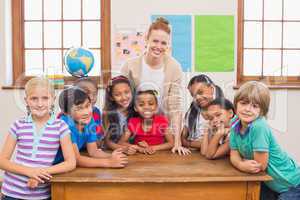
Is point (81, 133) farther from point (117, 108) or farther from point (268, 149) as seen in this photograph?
point (268, 149)

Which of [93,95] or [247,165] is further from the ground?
[93,95]

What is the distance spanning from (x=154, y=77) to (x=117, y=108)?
33 centimetres

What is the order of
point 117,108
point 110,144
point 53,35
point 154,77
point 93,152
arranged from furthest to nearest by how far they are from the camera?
point 53,35 < point 154,77 < point 117,108 < point 110,144 < point 93,152

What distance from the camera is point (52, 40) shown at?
406cm

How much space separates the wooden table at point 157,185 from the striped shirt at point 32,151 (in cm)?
14

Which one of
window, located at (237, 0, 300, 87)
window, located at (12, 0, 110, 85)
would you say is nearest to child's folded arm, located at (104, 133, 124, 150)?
window, located at (12, 0, 110, 85)

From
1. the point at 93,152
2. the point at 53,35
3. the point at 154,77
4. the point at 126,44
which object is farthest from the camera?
the point at 53,35

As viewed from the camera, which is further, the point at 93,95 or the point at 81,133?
the point at 93,95

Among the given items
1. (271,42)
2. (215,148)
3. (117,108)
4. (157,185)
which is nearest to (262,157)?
(215,148)

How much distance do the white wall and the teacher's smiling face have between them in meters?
1.41

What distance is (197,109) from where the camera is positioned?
2.31 meters

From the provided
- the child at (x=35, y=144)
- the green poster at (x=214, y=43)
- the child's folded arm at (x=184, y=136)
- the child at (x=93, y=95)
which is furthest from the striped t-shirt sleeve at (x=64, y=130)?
the green poster at (x=214, y=43)

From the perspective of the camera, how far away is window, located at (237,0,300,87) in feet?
13.3

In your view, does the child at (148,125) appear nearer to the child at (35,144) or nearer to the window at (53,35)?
the child at (35,144)
